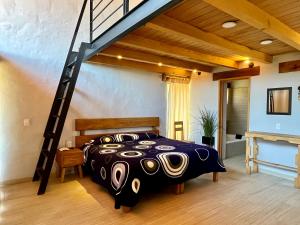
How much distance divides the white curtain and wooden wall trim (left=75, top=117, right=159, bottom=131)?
0.51 metres

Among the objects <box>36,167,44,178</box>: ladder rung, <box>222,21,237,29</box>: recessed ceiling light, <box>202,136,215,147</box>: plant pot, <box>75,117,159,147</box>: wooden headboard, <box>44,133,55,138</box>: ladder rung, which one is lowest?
<box>36,167,44,178</box>: ladder rung

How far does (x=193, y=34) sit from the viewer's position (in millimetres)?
2783

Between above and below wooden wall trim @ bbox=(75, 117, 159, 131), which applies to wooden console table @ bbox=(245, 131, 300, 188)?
below

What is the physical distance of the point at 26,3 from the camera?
3.55 m

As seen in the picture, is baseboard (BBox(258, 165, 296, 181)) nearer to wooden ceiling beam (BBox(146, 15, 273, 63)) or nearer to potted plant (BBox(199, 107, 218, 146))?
potted plant (BBox(199, 107, 218, 146))

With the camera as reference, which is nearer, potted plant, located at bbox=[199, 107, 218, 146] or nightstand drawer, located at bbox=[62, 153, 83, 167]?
nightstand drawer, located at bbox=[62, 153, 83, 167]

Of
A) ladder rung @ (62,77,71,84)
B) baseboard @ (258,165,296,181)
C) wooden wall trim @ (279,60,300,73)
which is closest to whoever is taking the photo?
ladder rung @ (62,77,71,84)

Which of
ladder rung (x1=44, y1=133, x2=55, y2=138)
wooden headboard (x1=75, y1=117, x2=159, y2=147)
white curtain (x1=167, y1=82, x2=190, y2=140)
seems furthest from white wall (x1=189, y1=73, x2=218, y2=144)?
ladder rung (x1=44, y1=133, x2=55, y2=138)

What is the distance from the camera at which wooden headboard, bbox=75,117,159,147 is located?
4.11 m

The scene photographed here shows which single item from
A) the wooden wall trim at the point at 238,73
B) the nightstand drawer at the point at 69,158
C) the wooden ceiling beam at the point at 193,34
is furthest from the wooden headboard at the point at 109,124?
the wooden ceiling beam at the point at 193,34

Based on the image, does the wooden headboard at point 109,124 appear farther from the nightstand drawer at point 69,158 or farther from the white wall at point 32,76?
the nightstand drawer at point 69,158

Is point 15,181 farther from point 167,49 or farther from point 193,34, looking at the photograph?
point 193,34

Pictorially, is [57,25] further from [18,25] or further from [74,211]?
[74,211]

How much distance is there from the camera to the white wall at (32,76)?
3439mm
